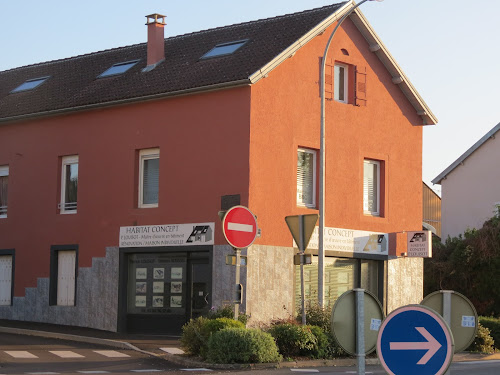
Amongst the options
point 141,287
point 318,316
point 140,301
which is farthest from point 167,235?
point 318,316

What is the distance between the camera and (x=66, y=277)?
1060 inches

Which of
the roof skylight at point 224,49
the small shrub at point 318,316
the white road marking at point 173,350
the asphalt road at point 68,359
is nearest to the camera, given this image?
the asphalt road at point 68,359

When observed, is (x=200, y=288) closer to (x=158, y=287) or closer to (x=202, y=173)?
(x=158, y=287)

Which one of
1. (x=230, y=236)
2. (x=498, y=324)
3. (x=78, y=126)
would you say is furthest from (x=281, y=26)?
(x=230, y=236)

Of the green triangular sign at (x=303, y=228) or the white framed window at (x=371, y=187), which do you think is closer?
the green triangular sign at (x=303, y=228)

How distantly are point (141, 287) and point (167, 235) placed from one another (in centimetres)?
175

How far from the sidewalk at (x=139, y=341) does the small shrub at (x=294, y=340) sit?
1.36 feet

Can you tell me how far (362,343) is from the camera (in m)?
6.38

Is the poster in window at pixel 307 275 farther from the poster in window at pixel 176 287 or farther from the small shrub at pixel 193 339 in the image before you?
the small shrub at pixel 193 339

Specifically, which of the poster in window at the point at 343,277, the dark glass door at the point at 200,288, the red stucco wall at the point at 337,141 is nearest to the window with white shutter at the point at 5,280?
the dark glass door at the point at 200,288

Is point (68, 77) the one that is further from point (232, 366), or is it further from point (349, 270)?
point (232, 366)

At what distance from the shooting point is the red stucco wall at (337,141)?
24.2 metres

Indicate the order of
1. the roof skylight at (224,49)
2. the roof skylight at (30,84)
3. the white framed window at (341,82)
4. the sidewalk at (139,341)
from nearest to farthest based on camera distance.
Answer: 1. the sidewalk at (139,341)
2. the roof skylight at (224,49)
3. the white framed window at (341,82)
4. the roof skylight at (30,84)

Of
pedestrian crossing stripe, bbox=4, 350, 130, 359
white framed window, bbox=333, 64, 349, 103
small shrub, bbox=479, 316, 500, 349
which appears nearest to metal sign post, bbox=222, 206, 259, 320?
pedestrian crossing stripe, bbox=4, 350, 130, 359
